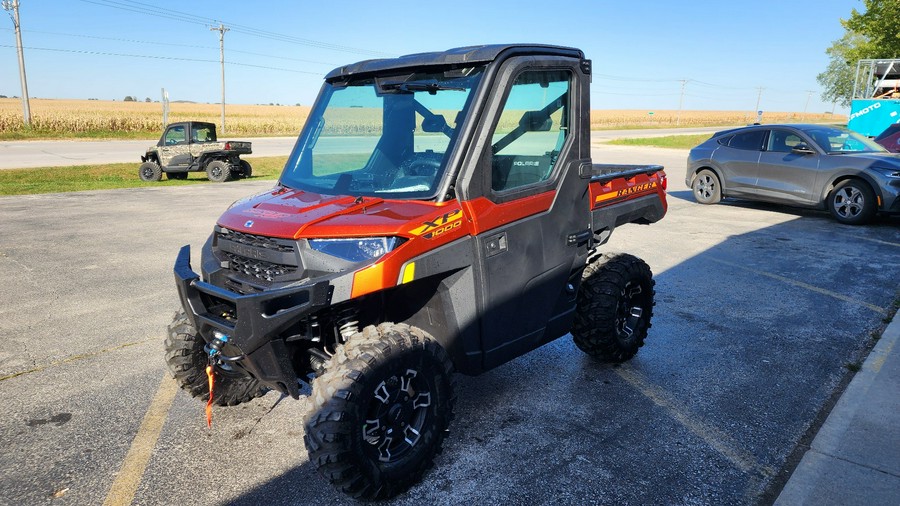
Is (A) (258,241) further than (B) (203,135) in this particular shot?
No

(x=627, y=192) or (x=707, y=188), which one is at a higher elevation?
(x=627, y=192)

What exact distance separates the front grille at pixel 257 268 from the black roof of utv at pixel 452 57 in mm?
1322

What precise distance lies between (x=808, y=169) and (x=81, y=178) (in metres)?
17.9

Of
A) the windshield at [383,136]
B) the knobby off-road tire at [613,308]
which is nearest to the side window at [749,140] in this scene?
the knobby off-road tire at [613,308]

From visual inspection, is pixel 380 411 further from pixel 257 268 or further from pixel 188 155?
pixel 188 155

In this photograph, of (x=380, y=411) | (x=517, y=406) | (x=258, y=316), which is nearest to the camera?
(x=258, y=316)

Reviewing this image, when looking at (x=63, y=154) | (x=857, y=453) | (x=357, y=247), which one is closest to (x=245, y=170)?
(x=63, y=154)

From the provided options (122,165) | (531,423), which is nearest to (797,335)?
(531,423)

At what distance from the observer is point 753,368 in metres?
4.66

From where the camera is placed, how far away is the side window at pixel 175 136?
667 inches

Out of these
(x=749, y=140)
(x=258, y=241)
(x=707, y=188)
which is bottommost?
(x=707, y=188)

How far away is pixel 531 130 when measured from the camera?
11.8ft

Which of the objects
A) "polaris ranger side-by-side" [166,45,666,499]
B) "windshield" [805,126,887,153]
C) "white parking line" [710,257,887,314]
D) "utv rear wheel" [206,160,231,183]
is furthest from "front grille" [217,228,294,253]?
"utv rear wheel" [206,160,231,183]

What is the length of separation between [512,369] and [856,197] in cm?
879
